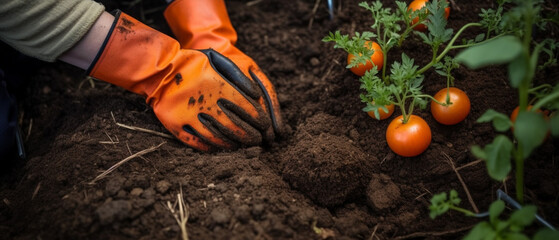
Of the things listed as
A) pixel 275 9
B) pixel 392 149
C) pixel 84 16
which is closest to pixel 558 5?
pixel 392 149

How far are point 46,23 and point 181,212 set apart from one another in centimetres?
122

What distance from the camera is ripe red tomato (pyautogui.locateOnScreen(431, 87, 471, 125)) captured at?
2.05 metres

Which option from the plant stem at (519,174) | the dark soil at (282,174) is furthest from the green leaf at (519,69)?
the dark soil at (282,174)

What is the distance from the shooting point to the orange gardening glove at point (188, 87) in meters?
2.27

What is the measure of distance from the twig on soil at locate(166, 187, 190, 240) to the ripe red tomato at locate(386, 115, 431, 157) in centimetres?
112

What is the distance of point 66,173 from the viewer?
2.06 meters

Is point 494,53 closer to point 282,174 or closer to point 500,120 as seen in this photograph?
point 500,120

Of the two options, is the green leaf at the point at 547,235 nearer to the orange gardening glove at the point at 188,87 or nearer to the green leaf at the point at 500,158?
the green leaf at the point at 500,158

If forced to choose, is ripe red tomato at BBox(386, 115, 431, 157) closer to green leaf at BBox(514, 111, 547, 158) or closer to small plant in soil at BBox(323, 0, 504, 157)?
small plant in soil at BBox(323, 0, 504, 157)

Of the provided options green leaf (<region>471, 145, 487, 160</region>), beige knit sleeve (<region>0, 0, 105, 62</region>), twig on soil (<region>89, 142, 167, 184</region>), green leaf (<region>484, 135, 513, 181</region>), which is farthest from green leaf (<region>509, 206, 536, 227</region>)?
beige knit sleeve (<region>0, 0, 105, 62</region>)

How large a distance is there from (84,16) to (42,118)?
1014mm

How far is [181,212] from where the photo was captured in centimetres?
189

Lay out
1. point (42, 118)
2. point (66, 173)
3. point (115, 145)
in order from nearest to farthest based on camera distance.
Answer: point (66, 173) < point (115, 145) < point (42, 118)

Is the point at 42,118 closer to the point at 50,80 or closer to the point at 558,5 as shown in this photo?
the point at 50,80
